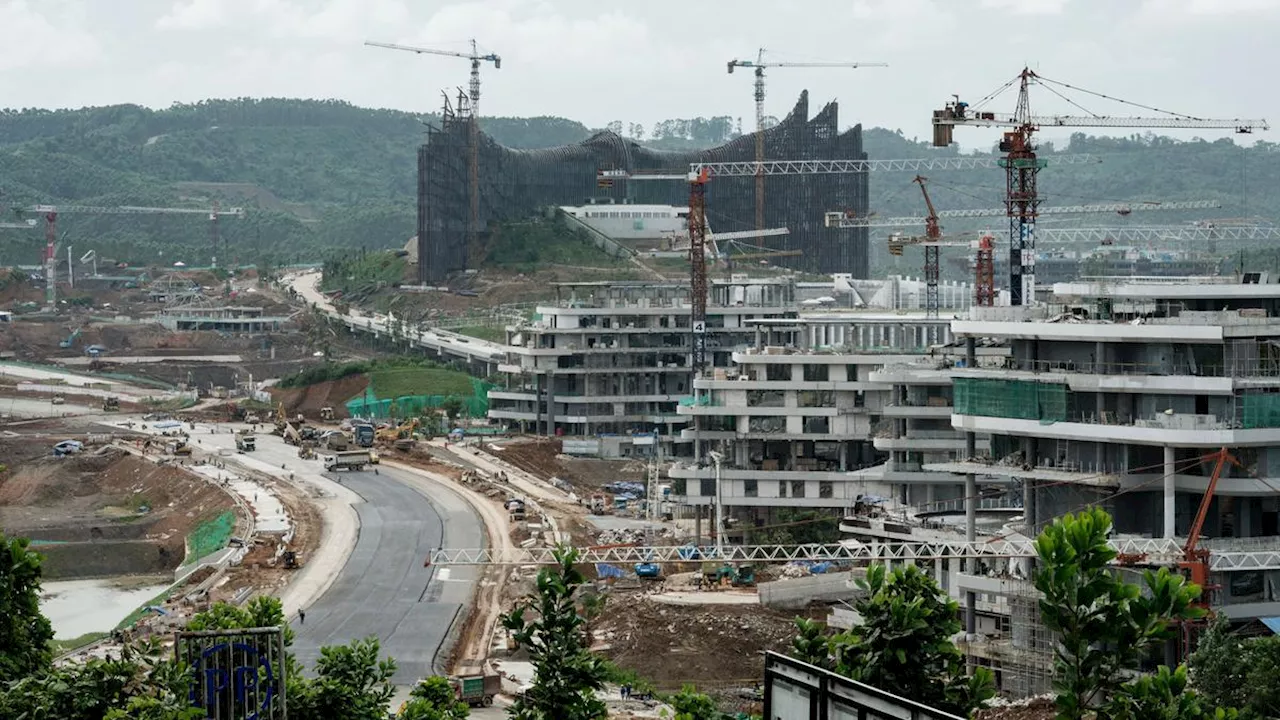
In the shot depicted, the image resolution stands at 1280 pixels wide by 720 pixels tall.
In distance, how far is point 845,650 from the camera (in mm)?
35000

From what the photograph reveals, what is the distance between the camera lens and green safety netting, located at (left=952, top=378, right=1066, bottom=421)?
171 feet

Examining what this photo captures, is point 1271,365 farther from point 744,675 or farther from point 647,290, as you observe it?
point 647,290

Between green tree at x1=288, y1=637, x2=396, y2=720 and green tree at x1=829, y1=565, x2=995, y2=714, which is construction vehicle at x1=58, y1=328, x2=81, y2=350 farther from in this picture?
green tree at x1=829, y1=565, x2=995, y2=714

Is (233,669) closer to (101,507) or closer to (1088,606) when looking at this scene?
(1088,606)

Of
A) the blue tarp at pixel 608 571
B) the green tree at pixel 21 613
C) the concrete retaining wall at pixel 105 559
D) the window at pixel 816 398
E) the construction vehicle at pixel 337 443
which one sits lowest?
the concrete retaining wall at pixel 105 559

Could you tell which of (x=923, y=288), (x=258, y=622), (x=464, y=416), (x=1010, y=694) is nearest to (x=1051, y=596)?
(x=258, y=622)

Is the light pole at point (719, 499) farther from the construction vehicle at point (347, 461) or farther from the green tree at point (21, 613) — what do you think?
the green tree at point (21, 613)

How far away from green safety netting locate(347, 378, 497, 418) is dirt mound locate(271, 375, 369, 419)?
85.4 inches

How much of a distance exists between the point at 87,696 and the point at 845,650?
520 inches

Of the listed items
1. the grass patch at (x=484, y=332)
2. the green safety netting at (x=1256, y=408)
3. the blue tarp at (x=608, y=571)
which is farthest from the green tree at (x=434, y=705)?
the grass patch at (x=484, y=332)

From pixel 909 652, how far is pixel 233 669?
36.7ft

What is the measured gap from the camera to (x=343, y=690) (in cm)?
3844

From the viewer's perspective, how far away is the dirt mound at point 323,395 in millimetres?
140875

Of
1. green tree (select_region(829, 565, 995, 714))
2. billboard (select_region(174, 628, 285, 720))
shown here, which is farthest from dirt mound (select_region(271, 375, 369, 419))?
green tree (select_region(829, 565, 995, 714))
